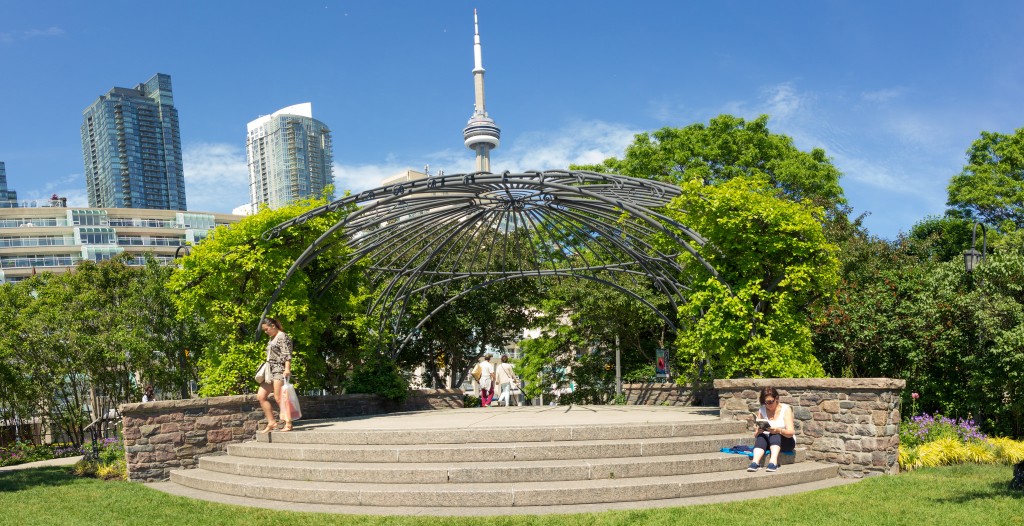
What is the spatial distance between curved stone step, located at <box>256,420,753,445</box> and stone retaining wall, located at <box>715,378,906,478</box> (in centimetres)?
91

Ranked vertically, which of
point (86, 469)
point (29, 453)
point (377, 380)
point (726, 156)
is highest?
point (726, 156)

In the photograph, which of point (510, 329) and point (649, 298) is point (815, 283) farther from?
point (510, 329)

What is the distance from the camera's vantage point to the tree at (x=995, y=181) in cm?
3009

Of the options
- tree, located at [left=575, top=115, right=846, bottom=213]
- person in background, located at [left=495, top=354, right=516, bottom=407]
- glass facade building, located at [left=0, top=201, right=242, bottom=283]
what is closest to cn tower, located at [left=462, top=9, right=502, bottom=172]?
glass facade building, located at [left=0, top=201, right=242, bottom=283]

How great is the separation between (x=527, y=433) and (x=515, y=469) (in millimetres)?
1092

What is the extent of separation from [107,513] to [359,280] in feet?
27.5

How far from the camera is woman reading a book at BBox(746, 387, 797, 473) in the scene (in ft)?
29.1

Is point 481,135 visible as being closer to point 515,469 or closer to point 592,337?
point 592,337

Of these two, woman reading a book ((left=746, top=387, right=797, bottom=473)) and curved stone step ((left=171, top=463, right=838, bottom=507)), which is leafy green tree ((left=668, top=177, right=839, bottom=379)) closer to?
woman reading a book ((left=746, top=387, right=797, bottom=473))

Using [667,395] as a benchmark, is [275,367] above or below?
above

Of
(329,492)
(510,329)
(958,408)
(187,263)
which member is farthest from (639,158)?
(329,492)

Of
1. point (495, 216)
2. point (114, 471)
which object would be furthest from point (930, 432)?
point (114, 471)

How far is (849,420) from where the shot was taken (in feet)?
30.8

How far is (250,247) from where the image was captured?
516 inches
